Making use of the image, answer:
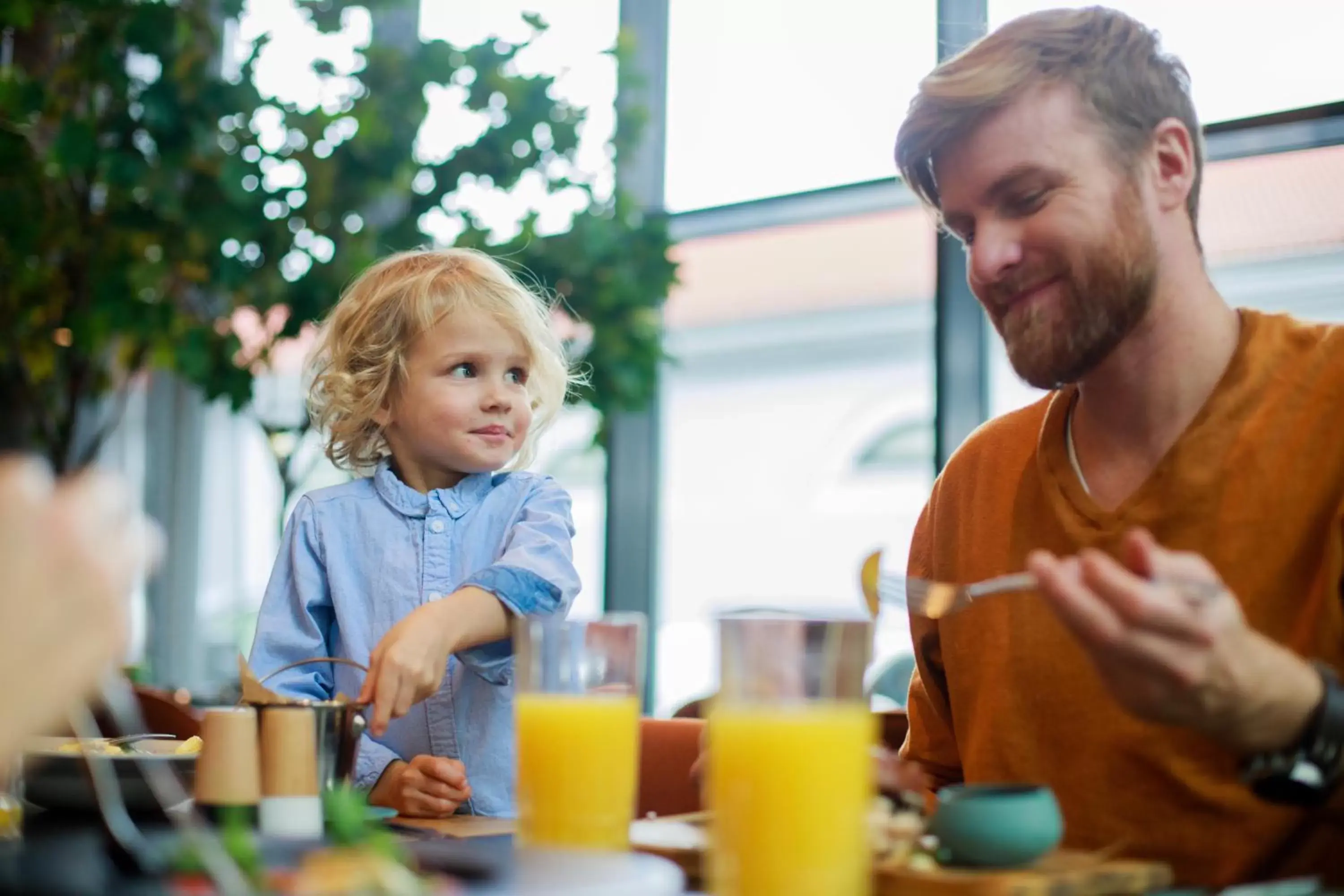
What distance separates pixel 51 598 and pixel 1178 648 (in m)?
0.64

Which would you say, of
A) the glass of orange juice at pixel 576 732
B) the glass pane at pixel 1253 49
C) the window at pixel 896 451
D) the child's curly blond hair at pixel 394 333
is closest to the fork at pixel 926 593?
the glass of orange juice at pixel 576 732

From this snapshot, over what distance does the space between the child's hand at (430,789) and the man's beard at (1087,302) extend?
696 mm

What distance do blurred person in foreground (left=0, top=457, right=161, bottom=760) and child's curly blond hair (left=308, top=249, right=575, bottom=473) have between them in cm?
122

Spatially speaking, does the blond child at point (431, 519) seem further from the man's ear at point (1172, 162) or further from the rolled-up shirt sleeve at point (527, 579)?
the man's ear at point (1172, 162)

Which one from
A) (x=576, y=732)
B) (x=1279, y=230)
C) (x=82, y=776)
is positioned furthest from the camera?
(x=1279, y=230)

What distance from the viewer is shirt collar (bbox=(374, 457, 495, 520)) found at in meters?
1.75

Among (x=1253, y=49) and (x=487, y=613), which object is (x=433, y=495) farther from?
(x=1253, y=49)

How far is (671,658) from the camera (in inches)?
136

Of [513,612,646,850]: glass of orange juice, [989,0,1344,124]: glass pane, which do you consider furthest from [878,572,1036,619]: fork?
[989,0,1344,124]: glass pane

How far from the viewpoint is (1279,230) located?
2432mm

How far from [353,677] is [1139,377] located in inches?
38.3

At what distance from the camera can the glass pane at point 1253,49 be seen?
2.36 metres

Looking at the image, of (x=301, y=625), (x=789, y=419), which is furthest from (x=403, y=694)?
(x=789, y=419)

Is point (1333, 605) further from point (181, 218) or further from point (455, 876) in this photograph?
point (181, 218)
